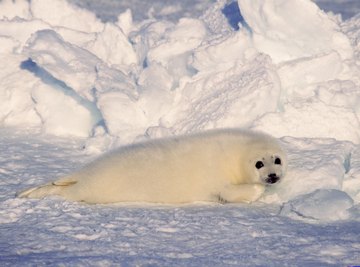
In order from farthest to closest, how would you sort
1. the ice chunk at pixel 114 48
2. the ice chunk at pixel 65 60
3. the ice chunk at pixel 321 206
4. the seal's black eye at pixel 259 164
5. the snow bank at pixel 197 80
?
the ice chunk at pixel 114 48, the ice chunk at pixel 65 60, the snow bank at pixel 197 80, the seal's black eye at pixel 259 164, the ice chunk at pixel 321 206

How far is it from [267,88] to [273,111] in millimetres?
210

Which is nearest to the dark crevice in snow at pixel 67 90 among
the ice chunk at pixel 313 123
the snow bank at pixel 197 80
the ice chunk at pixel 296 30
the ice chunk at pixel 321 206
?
the snow bank at pixel 197 80

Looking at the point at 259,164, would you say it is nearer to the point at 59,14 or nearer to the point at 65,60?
the point at 65,60

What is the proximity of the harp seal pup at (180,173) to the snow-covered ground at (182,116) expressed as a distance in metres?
0.15

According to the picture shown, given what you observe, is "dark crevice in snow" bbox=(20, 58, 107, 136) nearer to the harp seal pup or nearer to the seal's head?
the harp seal pup

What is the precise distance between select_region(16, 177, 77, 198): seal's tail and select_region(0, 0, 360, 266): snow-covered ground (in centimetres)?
10

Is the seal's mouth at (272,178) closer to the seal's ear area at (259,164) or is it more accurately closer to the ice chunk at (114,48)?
the seal's ear area at (259,164)

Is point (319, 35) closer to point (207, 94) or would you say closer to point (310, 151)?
point (207, 94)

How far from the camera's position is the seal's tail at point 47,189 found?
3.44 metres

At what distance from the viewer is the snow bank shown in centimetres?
495

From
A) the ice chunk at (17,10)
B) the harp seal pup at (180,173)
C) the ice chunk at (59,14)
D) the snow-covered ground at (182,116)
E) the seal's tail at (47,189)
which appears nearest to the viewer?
the snow-covered ground at (182,116)

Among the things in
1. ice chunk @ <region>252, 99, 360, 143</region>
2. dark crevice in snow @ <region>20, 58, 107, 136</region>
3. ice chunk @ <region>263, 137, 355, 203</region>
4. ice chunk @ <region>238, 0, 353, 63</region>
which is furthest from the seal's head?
ice chunk @ <region>238, 0, 353, 63</region>

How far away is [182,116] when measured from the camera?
17.5ft

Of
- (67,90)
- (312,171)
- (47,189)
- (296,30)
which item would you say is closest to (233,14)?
(296,30)
